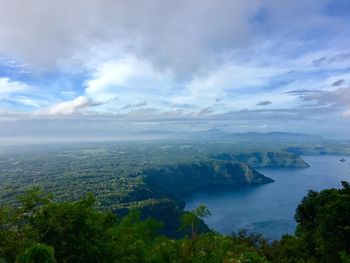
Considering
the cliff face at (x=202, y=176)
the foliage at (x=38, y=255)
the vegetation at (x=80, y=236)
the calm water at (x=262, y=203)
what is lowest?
the calm water at (x=262, y=203)

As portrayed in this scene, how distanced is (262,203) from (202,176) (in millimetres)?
52985

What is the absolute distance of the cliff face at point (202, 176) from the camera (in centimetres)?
12988

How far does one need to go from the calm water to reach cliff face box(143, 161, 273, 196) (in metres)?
8.31

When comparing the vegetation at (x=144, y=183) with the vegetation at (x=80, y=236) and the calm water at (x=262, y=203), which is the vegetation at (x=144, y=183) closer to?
the calm water at (x=262, y=203)

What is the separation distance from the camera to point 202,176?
14712 cm

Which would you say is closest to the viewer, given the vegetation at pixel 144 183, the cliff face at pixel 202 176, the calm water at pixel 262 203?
the calm water at pixel 262 203

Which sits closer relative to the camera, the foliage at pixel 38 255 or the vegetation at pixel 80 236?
the foliage at pixel 38 255

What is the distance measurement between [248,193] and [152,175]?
3703 centimetres

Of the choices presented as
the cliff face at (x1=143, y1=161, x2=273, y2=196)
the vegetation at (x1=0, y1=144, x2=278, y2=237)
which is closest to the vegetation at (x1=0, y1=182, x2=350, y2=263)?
the vegetation at (x1=0, y1=144, x2=278, y2=237)

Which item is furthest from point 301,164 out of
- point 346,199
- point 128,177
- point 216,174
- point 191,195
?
point 346,199

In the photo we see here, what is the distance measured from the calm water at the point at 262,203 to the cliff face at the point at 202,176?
8.31m

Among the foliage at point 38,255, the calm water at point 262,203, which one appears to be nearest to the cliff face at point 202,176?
the calm water at point 262,203

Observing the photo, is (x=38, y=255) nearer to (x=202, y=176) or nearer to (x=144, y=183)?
(x=144, y=183)

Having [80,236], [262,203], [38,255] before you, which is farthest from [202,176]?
[38,255]
